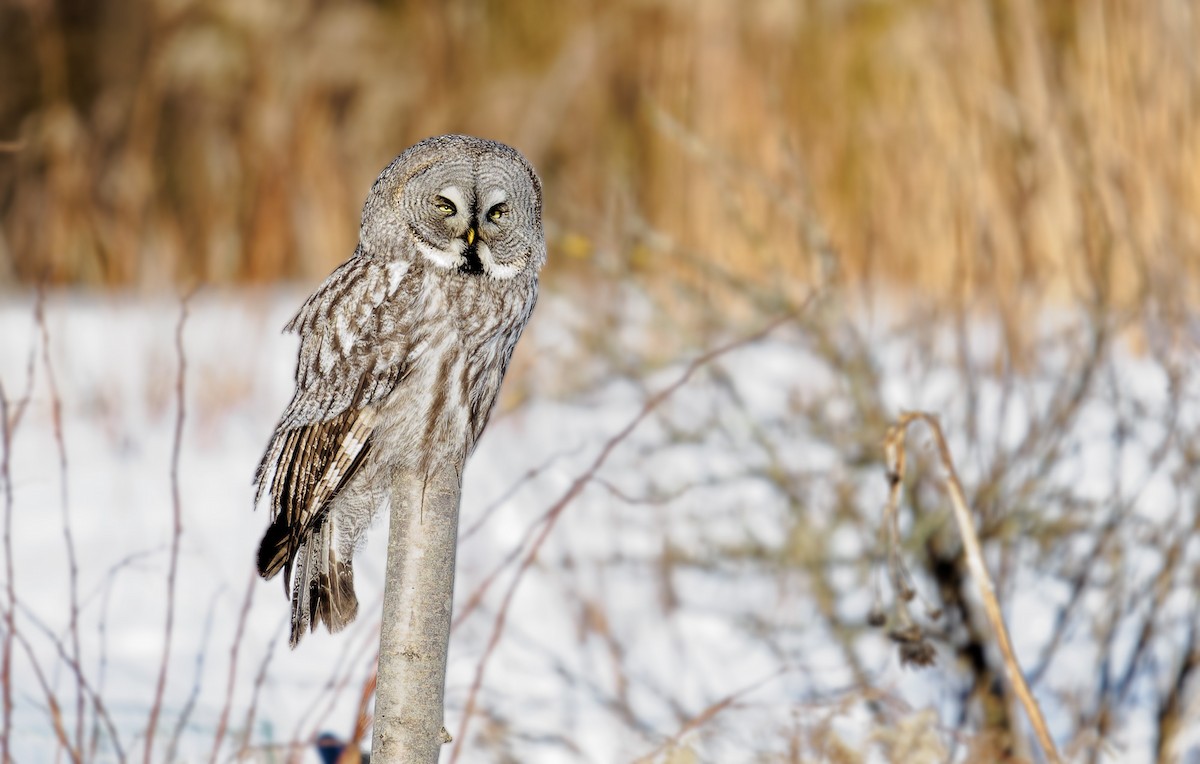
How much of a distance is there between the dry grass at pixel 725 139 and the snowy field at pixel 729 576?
0.21 metres

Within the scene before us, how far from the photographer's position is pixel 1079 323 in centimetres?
247

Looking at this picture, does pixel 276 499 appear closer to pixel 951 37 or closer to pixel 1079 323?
pixel 1079 323

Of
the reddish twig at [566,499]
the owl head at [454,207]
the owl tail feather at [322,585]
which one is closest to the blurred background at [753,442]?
the reddish twig at [566,499]

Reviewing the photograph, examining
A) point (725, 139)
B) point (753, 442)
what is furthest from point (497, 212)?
point (725, 139)

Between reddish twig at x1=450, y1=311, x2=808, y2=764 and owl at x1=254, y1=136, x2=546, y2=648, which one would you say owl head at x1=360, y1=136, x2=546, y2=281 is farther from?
reddish twig at x1=450, y1=311, x2=808, y2=764

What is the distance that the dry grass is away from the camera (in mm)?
2424

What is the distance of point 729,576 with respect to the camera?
271 centimetres

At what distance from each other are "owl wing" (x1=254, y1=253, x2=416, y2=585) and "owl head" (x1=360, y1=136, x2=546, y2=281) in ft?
0.12

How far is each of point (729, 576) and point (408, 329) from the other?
1565 mm

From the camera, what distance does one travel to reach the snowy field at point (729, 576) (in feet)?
7.11

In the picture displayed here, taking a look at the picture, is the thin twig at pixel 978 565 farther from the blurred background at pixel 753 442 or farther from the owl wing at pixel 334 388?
the owl wing at pixel 334 388

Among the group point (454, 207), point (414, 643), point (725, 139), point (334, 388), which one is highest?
point (725, 139)

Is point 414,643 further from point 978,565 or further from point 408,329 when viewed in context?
point 978,565

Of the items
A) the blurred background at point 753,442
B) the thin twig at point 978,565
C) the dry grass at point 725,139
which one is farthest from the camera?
the dry grass at point 725,139
